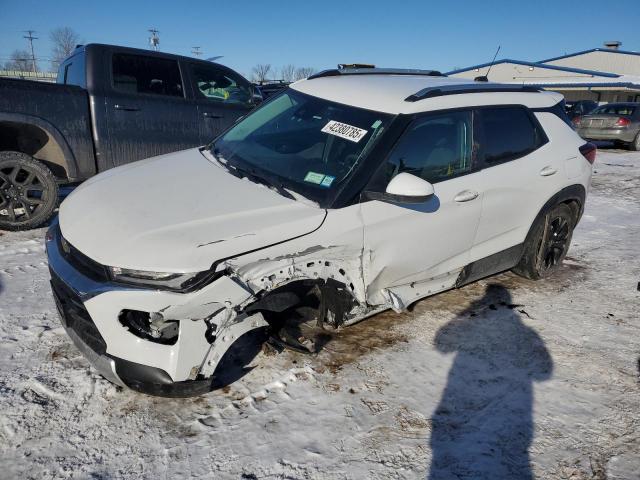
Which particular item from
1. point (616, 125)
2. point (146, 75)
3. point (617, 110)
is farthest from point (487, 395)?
point (617, 110)

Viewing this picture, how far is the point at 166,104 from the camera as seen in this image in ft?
18.3

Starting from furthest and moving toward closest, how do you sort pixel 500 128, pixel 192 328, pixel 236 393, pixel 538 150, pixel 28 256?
pixel 28 256 → pixel 538 150 → pixel 500 128 → pixel 236 393 → pixel 192 328

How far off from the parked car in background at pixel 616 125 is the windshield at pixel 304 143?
1397 centimetres

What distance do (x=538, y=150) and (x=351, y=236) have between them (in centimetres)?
218

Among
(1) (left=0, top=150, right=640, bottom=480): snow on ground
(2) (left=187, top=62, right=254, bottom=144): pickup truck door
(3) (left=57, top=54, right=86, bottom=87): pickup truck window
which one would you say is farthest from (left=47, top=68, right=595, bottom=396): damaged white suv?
(3) (left=57, top=54, right=86, bottom=87): pickup truck window

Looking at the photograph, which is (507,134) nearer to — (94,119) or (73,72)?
(94,119)

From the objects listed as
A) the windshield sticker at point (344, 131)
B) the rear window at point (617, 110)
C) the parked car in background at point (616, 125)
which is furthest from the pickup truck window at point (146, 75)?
the rear window at point (617, 110)

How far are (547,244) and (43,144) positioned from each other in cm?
529

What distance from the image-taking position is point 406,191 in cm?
280

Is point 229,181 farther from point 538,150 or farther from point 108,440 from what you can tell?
point 538,150

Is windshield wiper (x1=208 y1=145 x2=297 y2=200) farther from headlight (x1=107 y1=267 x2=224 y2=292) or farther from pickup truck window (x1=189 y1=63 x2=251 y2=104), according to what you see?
pickup truck window (x1=189 y1=63 x2=251 y2=104)

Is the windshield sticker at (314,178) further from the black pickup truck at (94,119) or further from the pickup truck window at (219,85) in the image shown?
the pickup truck window at (219,85)

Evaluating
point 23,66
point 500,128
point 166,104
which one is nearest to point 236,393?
point 500,128

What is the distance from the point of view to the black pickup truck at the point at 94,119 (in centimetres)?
484
